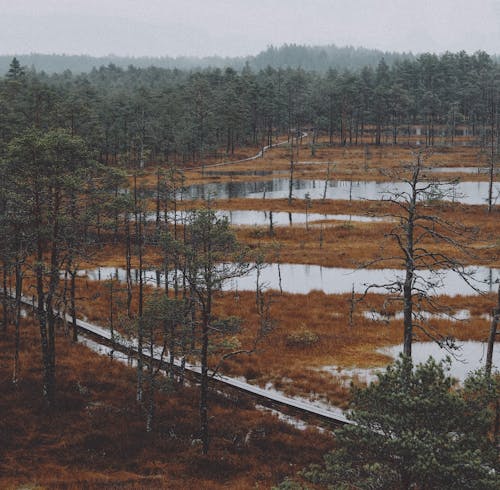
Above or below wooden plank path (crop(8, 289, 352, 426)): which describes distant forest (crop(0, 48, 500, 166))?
above

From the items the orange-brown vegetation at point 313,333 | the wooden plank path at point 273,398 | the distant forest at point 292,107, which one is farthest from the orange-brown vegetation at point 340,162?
the wooden plank path at point 273,398

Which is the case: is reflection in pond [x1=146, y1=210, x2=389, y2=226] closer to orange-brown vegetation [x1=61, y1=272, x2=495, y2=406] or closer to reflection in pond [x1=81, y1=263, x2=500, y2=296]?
reflection in pond [x1=81, y1=263, x2=500, y2=296]

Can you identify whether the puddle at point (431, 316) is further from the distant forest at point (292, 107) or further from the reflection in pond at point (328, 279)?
the distant forest at point (292, 107)

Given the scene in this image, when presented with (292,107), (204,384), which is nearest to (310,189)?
(292,107)

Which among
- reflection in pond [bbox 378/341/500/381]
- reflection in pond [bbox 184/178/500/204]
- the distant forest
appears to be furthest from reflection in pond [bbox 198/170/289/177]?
reflection in pond [bbox 378/341/500/381]

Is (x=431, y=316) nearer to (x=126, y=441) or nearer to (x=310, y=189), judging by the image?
(x=126, y=441)

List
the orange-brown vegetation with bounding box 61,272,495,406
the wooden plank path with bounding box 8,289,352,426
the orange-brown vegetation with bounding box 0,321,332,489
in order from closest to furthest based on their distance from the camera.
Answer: the orange-brown vegetation with bounding box 0,321,332,489
the wooden plank path with bounding box 8,289,352,426
the orange-brown vegetation with bounding box 61,272,495,406
